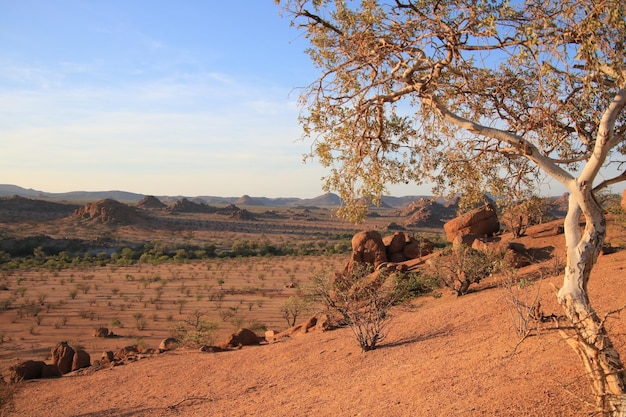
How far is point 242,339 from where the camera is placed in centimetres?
1324

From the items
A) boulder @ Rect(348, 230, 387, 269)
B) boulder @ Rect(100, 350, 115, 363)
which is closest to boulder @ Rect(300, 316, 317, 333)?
boulder @ Rect(100, 350, 115, 363)

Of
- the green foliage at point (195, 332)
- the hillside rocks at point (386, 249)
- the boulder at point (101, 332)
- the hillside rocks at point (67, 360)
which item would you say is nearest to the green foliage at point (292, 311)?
the green foliage at point (195, 332)

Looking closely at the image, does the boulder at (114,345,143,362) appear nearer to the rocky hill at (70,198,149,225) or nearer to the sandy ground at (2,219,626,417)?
the sandy ground at (2,219,626,417)

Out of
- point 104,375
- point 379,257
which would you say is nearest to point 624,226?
point 379,257

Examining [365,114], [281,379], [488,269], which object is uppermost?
[365,114]

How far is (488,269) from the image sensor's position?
49.7ft

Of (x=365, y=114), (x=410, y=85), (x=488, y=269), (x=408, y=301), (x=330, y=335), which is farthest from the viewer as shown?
(x=408, y=301)

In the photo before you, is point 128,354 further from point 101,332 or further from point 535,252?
point 535,252

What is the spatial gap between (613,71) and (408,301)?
11.9 metres

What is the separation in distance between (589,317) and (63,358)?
1159cm

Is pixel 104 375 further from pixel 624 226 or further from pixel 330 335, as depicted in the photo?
pixel 624 226

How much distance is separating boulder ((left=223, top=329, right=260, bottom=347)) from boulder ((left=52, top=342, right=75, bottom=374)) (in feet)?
12.2

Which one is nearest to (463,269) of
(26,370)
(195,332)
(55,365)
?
(195,332)

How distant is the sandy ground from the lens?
595 centimetres
